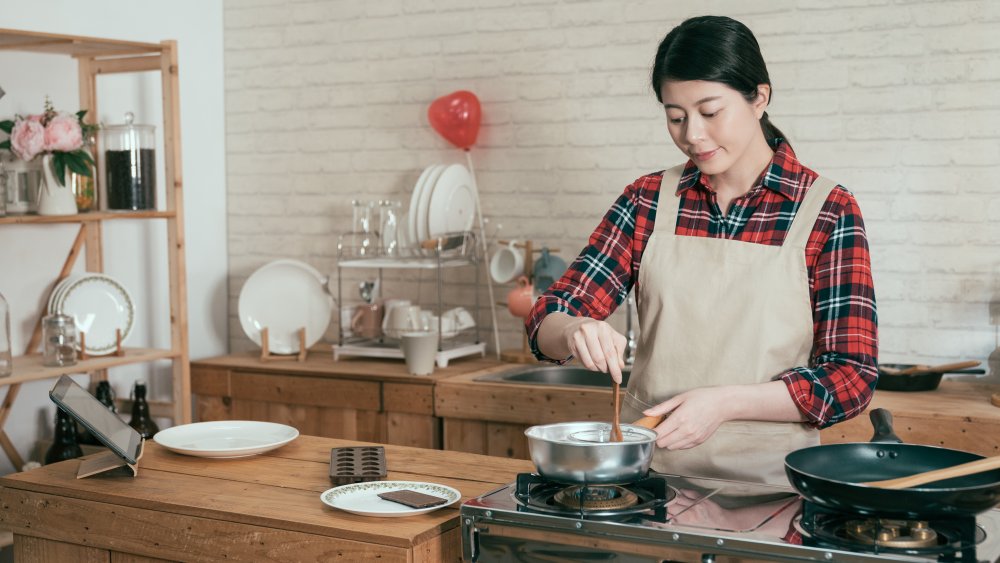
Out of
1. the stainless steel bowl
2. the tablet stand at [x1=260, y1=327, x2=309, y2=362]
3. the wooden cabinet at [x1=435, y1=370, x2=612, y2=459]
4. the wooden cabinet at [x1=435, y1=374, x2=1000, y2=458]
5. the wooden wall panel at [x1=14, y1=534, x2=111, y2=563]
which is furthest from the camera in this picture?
the tablet stand at [x1=260, y1=327, x2=309, y2=362]

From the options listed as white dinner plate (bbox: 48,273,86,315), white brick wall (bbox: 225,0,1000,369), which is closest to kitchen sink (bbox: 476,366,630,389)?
white brick wall (bbox: 225,0,1000,369)

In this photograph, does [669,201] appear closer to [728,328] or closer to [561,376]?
[728,328]

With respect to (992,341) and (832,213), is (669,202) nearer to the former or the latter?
(832,213)

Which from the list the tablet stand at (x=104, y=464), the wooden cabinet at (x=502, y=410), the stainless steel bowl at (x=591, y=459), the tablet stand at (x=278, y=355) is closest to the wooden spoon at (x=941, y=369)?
the wooden cabinet at (x=502, y=410)

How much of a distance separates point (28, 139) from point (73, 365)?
0.77m

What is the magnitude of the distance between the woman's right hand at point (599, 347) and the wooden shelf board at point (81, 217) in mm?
2197

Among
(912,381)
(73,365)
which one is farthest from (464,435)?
(912,381)

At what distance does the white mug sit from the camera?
4230 millimetres

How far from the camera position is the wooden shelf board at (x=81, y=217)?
3.49 m

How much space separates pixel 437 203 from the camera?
13.8ft

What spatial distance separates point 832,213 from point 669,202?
37cm

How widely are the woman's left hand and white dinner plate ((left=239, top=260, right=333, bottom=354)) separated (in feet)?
9.07

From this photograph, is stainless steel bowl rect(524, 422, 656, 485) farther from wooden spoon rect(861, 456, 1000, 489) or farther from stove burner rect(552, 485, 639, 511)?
wooden spoon rect(861, 456, 1000, 489)

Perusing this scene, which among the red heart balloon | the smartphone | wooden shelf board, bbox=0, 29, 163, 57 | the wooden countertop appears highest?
wooden shelf board, bbox=0, 29, 163, 57
